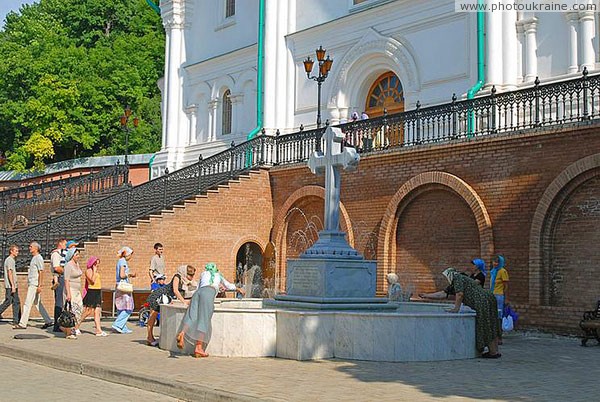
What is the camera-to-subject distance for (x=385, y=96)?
91.5 feet

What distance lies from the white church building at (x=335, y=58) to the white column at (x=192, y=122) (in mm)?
43

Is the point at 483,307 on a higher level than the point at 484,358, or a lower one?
higher

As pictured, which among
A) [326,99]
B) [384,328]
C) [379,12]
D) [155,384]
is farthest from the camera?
[326,99]

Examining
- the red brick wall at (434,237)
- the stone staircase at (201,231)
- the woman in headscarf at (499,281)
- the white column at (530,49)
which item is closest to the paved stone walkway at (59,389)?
the woman in headscarf at (499,281)

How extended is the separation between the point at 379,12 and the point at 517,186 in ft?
34.6

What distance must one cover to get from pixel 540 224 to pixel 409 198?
4476 mm

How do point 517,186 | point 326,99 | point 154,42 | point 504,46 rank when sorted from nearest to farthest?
1. point 517,186
2. point 504,46
3. point 326,99
4. point 154,42

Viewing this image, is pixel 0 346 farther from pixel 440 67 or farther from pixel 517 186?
pixel 440 67

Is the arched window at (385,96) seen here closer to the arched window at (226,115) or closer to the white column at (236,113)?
the white column at (236,113)

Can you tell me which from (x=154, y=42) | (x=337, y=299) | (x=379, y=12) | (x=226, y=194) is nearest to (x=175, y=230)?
(x=226, y=194)

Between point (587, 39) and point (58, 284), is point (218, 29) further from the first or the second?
point (58, 284)

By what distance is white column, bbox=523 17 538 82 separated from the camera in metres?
22.9

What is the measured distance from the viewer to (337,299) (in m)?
13.5

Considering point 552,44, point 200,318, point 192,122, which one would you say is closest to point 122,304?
point 200,318
